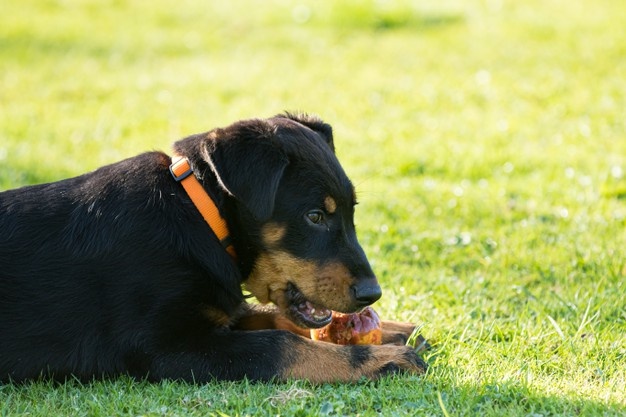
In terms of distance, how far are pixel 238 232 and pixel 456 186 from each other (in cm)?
399

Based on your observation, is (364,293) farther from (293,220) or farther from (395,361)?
(293,220)

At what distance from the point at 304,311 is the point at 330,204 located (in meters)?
0.55

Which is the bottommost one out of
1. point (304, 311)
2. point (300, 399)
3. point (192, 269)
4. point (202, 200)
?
point (300, 399)

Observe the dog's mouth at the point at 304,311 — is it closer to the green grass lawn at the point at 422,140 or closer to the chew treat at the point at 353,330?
the chew treat at the point at 353,330

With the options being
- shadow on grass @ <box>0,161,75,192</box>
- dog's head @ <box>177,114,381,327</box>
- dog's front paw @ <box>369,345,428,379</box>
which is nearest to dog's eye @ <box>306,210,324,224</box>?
dog's head @ <box>177,114,381,327</box>

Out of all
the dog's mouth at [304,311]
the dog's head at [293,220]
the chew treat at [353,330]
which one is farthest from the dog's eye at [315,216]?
the chew treat at [353,330]

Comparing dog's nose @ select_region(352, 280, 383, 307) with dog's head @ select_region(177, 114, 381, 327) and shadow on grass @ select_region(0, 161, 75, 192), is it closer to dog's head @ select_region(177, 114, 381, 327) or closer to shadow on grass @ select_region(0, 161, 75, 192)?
dog's head @ select_region(177, 114, 381, 327)

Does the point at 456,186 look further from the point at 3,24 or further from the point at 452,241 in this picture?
the point at 3,24

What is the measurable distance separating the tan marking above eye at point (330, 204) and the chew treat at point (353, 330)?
0.54 meters

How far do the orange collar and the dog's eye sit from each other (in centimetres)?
42

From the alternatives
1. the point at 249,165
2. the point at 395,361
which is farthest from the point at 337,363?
the point at 249,165

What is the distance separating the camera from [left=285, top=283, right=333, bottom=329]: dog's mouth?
4473 mm

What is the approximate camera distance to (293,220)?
442cm

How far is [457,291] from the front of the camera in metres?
5.66
